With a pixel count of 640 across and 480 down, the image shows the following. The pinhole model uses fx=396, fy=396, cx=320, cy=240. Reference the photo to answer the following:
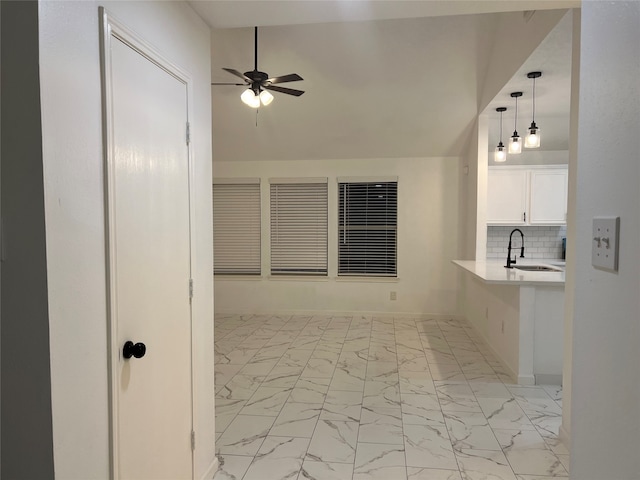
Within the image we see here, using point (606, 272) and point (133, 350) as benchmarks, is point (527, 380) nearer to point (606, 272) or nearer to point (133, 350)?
point (606, 272)

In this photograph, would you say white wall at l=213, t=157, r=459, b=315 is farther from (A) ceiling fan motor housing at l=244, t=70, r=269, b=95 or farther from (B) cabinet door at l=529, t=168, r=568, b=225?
(A) ceiling fan motor housing at l=244, t=70, r=269, b=95

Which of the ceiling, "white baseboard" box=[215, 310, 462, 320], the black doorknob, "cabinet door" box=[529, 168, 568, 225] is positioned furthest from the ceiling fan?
"cabinet door" box=[529, 168, 568, 225]

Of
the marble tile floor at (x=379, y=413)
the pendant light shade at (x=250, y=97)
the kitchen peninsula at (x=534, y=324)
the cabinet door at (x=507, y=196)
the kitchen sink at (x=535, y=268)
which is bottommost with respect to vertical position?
the marble tile floor at (x=379, y=413)

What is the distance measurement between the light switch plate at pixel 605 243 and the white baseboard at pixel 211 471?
207cm

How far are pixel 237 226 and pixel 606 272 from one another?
5.72 meters

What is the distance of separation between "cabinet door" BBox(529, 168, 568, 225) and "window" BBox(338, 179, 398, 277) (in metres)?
1.98

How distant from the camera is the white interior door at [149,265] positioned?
1365 mm

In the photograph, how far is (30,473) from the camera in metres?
1.08

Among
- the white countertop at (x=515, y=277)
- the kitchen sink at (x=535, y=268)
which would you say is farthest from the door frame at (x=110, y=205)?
the kitchen sink at (x=535, y=268)

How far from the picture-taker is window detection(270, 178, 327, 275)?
6145 mm

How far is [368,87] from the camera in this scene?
4.70m

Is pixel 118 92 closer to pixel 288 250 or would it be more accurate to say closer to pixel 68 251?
pixel 68 251

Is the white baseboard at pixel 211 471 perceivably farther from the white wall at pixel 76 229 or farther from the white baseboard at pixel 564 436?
the white baseboard at pixel 564 436

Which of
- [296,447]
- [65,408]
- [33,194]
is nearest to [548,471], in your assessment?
[296,447]
